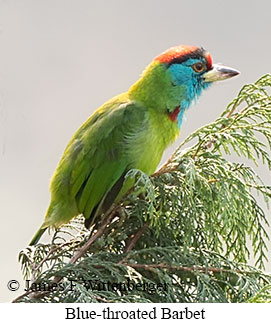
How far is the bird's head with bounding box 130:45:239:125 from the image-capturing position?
102 inches

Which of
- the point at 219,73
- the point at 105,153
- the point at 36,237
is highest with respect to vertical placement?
the point at 219,73

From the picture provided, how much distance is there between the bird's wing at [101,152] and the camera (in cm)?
237

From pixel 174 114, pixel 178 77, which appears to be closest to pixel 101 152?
pixel 174 114

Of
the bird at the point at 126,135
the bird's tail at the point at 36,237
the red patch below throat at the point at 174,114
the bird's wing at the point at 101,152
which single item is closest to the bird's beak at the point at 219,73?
the bird at the point at 126,135

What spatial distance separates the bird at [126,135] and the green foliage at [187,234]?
0.29m

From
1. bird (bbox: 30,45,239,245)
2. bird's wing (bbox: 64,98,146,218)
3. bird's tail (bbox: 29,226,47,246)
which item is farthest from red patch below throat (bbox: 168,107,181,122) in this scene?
bird's tail (bbox: 29,226,47,246)

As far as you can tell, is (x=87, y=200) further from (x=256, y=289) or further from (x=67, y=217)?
(x=256, y=289)

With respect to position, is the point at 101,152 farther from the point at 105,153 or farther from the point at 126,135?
the point at 126,135

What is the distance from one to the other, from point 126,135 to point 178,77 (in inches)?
14.0

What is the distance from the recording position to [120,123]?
250cm

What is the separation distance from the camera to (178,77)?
8.57 ft

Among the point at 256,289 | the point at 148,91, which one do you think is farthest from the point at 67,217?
the point at 256,289
